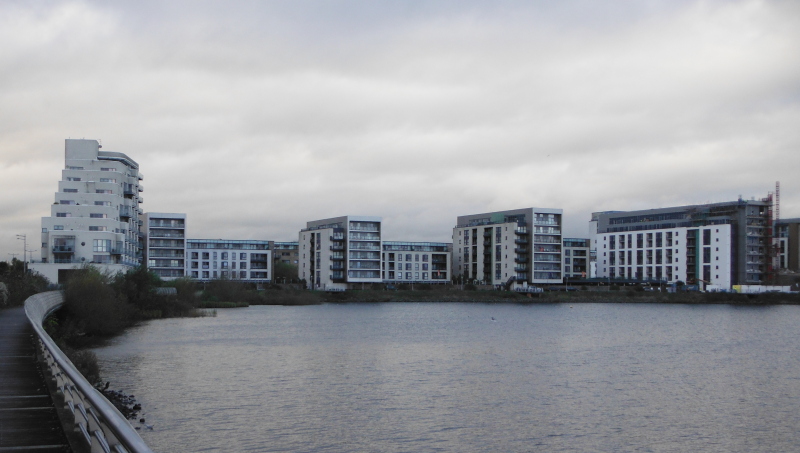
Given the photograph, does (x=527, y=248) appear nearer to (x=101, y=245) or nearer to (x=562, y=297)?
(x=562, y=297)

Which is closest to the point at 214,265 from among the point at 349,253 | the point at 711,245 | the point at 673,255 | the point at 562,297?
the point at 349,253

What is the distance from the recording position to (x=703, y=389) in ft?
138

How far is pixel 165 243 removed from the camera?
17238 centimetres

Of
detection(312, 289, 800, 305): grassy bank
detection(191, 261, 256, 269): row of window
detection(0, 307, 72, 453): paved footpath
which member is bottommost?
detection(312, 289, 800, 305): grassy bank

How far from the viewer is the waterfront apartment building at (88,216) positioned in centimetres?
11422

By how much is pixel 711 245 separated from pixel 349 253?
87488 mm

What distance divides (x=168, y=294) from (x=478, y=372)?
73.1 m

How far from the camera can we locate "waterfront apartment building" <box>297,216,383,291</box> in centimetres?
17625

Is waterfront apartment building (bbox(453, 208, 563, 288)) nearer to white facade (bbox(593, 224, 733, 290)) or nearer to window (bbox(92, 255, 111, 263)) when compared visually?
white facade (bbox(593, 224, 733, 290))

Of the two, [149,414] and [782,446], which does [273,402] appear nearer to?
[149,414]

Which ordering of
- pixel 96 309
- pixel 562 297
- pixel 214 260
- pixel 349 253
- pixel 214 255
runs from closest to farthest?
pixel 96 309, pixel 562 297, pixel 349 253, pixel 214 255, pixel 214 260

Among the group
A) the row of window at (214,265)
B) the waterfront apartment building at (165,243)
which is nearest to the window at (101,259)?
the waterfront apartment building at (165,243)

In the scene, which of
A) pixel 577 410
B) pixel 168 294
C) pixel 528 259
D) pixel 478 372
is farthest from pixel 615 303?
pixel 577 410

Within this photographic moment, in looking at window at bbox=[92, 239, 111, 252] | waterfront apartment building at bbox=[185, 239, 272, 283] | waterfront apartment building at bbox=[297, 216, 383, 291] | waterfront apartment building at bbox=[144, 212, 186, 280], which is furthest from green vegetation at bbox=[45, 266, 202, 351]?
waterfront apartment building at bbox=[185, 239, 272, 283]
